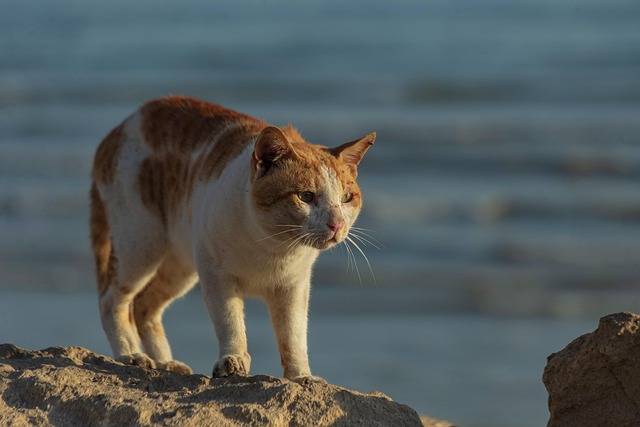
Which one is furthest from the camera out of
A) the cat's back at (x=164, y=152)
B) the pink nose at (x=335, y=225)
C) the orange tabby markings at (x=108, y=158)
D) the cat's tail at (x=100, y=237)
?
the cat's tail at (x=100, y=237)

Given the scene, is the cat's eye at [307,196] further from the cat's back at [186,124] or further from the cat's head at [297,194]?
the cat's back at [186,124]

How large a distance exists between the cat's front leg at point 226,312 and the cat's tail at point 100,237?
1266mm

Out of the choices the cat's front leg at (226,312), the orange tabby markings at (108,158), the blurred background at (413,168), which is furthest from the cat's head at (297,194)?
the blurred background at (413,168)

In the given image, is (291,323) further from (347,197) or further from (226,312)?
(347,197)

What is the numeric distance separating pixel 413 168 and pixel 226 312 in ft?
29.2

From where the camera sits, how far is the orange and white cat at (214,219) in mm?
5078

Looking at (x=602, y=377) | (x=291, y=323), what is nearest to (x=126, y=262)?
(x=291, y=323)

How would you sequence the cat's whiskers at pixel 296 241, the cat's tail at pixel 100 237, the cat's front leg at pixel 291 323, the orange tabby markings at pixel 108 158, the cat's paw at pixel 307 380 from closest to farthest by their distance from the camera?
1. the cat's paw at pixel 307 380
2. the cat's whiskers at pixel 296 241
3. the cat's front leg at pixel 291 323
4. the orange tabby markings at pixel 108 158
5. the cat's tail at pixel 100 237

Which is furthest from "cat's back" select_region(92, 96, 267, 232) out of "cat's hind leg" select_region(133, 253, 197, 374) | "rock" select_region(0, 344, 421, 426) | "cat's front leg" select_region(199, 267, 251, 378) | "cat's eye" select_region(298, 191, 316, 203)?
"rock" select_region(0, 344, 421, 426)

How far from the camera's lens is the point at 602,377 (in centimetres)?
456

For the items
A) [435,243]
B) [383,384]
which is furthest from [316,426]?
[435,243]

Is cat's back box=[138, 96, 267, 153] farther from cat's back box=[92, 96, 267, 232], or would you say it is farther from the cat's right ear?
the cat's right ear

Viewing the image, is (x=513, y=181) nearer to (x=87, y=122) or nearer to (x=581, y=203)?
(x=581, y=203)

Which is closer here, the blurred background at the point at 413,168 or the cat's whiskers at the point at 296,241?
the cat's whiskers at the point at 296,241
